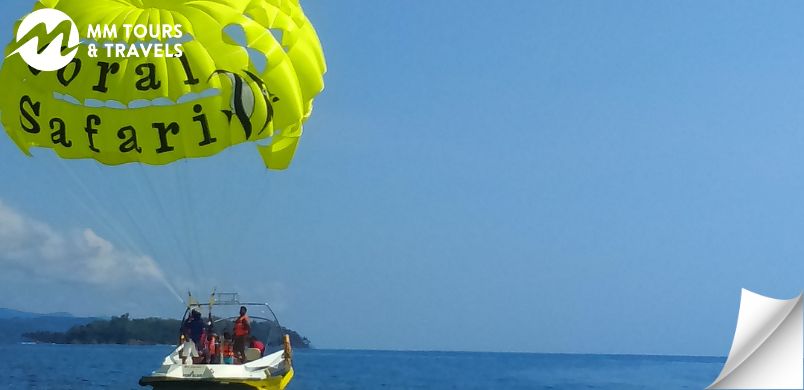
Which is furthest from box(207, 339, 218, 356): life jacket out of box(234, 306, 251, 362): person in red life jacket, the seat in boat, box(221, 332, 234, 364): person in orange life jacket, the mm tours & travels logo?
the mm tours & travels logo

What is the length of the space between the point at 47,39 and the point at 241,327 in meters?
5.64

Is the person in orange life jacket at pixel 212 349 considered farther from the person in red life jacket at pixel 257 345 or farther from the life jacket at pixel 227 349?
the person in red life jacket at pixel 257 345

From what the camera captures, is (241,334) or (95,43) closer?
(95,43)

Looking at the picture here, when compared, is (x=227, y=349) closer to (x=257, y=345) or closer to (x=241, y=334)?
(x=241, y=334)

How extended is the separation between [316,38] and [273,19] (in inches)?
76.9

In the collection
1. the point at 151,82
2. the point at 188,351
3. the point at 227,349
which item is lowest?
the point at 188,351

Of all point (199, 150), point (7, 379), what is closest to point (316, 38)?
point (199, 150)

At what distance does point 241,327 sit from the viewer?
20422mm

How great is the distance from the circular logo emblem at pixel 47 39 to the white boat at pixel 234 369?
4.65m

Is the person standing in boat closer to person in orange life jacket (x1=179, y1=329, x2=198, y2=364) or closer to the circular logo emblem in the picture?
person in orange life jacket (x1=179, y1=329, x2=198, y2=364)

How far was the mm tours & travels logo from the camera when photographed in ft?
61.3

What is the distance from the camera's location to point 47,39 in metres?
18.9

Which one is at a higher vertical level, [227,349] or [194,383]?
[227,349]

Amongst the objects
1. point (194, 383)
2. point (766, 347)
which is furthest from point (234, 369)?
point (766, 347)
